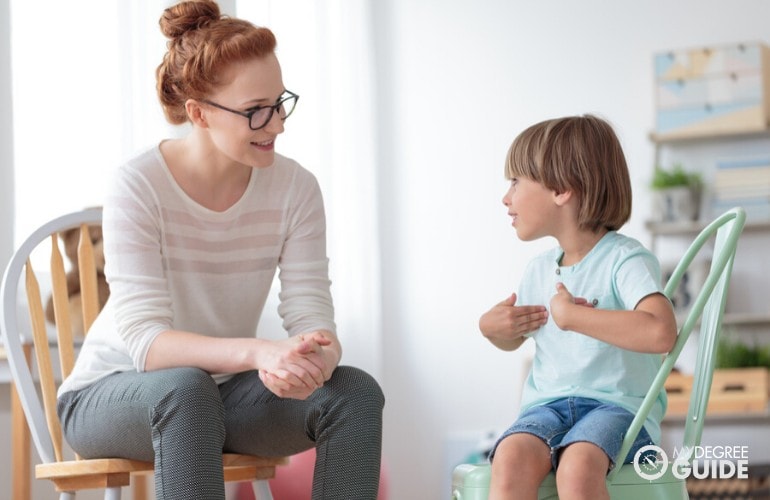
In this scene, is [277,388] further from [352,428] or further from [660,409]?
[660,409]

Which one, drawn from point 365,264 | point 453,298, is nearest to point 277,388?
point 365,264

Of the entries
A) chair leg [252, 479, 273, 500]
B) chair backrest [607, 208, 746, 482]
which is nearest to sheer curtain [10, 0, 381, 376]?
chair leg [252, 479, 273, 500]

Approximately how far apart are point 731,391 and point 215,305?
2.31 metres

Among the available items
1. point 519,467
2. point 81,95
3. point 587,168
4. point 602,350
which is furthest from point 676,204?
point 519,467

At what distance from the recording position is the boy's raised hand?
1.66 metres

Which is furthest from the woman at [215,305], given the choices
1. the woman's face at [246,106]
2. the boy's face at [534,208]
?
the boy's face at [534,208]

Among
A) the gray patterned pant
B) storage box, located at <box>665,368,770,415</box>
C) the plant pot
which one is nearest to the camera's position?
the gray patterned pant

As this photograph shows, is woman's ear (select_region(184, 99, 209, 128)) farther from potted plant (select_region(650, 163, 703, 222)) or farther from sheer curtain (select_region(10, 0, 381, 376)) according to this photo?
potted plant (select_region(650, 163, 703, 222))

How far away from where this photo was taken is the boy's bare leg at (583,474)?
1.36m

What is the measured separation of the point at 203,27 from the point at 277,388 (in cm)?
62

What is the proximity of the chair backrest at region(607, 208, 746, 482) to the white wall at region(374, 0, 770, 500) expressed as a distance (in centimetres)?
244

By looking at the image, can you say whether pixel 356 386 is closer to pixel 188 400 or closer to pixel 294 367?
pixel 294 367

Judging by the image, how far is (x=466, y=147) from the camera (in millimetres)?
4195

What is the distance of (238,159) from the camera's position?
5.68 feet
